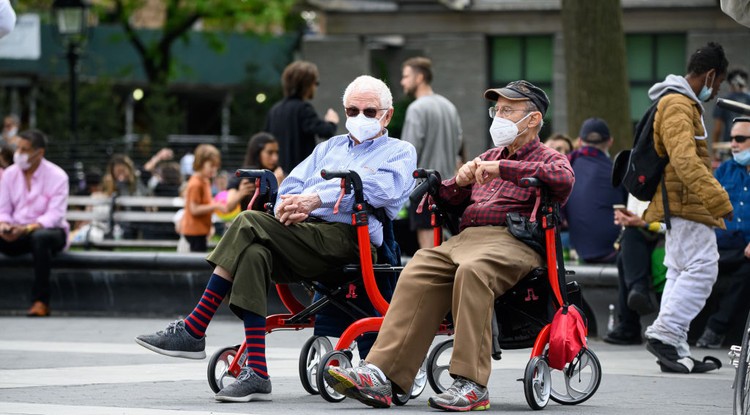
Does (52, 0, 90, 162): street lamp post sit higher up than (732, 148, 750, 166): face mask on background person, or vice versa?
(52, 0, 90, 162): street lamp post

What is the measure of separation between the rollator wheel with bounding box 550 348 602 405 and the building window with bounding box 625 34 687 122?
54.1ft

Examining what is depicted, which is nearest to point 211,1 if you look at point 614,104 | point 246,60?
point 246,60

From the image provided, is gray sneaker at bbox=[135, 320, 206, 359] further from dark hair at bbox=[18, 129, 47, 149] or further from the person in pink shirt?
dark hair at bbox=[18, 129, 47, 149]

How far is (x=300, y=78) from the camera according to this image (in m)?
12.9

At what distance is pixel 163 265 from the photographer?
1346 centimetres

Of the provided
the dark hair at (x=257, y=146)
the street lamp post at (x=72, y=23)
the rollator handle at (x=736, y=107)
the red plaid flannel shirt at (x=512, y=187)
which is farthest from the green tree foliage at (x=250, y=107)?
the rollator handle at (x=736, y=107)

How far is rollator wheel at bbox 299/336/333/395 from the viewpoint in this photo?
7840 millimetres

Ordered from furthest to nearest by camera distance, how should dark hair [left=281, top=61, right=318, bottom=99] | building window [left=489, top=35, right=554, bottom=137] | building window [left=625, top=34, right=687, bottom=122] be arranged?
1. building window [left=489, top=35, right=554, bottom=137]
2. building window [left=625, top=34, right=687, bottom=122]
3. dark hair [left=281, top=61, right=318, bottom=99]

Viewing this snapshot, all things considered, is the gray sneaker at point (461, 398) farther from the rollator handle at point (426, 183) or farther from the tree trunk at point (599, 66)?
the tree trunk at point (599, 66)

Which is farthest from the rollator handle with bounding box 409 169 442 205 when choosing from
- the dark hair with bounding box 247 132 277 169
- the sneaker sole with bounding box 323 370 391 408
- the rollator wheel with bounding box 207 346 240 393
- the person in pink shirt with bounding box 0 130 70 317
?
the person in pink shirt with bounding box 0 130 70 317

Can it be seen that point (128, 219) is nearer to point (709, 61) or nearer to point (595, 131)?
point (595, 131)

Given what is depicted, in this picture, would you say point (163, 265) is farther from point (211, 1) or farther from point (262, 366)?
point (211, 1)

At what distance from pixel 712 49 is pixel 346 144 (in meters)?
2.81

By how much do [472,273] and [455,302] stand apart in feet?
0.55
